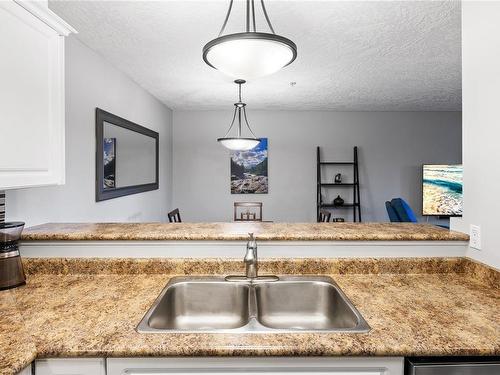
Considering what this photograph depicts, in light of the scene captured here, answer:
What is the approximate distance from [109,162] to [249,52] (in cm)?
234

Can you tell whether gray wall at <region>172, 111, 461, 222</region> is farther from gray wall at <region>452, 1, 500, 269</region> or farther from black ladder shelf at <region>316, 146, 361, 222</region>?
gray wall at <region>452, 1, 500, 269</region>

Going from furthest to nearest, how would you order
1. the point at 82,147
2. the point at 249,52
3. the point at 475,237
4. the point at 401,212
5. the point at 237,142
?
the point at 401,212 → the point at 237,142 → the point at 82,147 → the point at 475,237 → the point at 249,52

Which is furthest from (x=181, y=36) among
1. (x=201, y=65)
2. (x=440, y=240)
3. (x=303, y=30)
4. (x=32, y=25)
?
(x=440, y=240)

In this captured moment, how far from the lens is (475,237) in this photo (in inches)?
60.6

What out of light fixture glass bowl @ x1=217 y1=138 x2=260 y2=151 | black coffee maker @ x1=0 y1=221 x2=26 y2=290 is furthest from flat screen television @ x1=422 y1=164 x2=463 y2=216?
black coffee maker @ x1=0 y1=221 x2=26 y2=290

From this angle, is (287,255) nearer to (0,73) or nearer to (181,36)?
(0,73)

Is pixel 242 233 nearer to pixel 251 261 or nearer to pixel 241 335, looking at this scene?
pixel 251 261

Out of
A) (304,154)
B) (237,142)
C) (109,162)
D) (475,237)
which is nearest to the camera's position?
(475,237)

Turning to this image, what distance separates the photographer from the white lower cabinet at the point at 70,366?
37.5 inches

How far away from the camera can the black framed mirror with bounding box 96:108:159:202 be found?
2.98 metres

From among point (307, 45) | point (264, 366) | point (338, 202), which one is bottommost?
point (264, 366)

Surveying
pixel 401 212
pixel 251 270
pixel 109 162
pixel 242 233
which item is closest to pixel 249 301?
pixel 251 270

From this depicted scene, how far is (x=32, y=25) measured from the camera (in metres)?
1.33

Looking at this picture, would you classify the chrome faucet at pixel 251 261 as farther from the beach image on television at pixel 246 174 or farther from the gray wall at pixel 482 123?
the beach image on television at pixel 246 174
